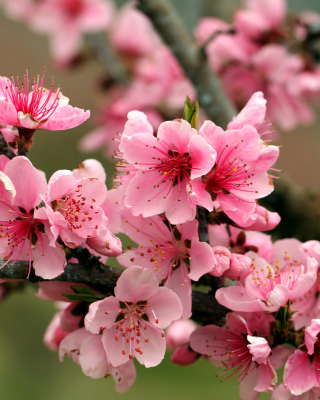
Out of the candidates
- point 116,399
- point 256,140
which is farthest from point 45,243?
point 116,399

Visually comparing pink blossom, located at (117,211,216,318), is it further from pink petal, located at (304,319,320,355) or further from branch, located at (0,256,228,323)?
pink petal, located at (304,319,320,355)


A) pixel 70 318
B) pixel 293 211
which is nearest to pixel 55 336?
pixel 70 318

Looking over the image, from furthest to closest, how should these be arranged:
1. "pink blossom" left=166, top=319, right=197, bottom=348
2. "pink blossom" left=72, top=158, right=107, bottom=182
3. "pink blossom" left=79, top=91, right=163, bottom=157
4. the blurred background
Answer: the blurred background
"pink blossom" left=79, top=91, right=163, bottom=157
"pink blossom" left=166, top=319, right=197, bottom=348
"pink blossom" left=72, top=158, right=107, bottom=182

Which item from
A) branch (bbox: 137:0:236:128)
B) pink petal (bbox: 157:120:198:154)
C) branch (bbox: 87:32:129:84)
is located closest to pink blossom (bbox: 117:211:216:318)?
Result: pink petal (bbox: 157:120:198:154)

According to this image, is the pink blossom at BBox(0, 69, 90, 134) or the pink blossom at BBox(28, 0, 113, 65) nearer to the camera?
the pink blossom at BBox(0, 69, 90, 134)

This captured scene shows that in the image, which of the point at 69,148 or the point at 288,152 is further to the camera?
the point at 288,152

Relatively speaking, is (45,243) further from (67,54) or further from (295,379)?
(67,54)
